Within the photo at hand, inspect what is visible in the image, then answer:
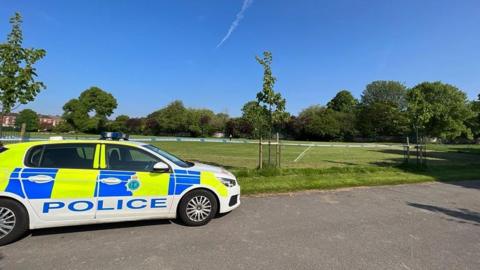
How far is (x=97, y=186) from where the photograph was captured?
413 centimetres

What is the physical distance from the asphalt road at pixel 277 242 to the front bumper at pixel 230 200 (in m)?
0.23

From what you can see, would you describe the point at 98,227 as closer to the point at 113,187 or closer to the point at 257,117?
the point at 113,187

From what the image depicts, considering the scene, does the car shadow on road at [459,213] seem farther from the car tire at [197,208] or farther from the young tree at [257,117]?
the young tree at [257,117]

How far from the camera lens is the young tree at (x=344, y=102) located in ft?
274

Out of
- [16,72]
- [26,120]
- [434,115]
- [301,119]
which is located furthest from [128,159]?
[301,119]

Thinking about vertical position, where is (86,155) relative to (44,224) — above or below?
above

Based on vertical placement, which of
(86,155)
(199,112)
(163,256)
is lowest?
(163,256)

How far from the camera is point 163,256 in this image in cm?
350

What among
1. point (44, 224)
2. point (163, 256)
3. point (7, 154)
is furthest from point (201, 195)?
point (7, 154)

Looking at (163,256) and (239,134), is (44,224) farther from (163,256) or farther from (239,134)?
(239,134)

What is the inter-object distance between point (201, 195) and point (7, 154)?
2992mm

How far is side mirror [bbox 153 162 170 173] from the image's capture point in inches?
175

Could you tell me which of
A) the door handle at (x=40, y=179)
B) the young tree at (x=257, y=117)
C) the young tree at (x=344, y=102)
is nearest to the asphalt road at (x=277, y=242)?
the door handle at (x=40, y=179)

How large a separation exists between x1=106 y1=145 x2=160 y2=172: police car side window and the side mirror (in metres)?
0.12
